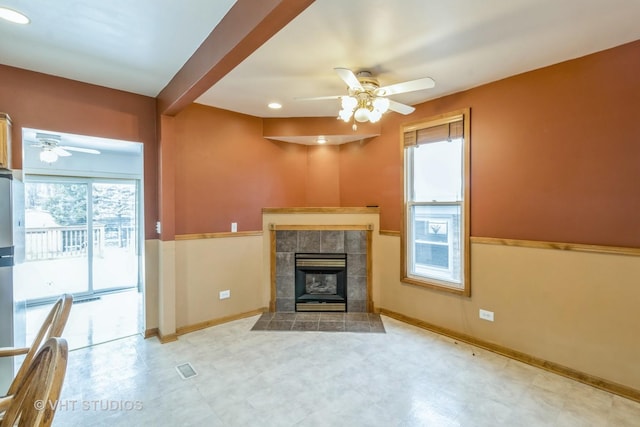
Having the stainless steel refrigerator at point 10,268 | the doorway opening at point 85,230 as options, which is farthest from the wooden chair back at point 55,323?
the doorway opening at point 85,230

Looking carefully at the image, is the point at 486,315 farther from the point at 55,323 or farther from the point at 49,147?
the point at 49,147

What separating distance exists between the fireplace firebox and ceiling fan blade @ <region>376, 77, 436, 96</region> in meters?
2.36

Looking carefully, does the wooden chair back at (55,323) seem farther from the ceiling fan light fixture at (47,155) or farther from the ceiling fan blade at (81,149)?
the ceiling fan blade at (81,149)

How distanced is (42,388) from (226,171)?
3.13 meters

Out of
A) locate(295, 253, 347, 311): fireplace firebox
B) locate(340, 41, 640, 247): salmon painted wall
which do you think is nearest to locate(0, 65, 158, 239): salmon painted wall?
locate(295, 253, 347, 311): fireplace firebox

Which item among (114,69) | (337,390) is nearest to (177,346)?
(337,390)

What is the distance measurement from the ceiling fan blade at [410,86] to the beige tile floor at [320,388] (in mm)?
2409

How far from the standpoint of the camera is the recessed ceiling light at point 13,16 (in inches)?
74.1

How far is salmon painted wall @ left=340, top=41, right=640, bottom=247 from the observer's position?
233 centimetres

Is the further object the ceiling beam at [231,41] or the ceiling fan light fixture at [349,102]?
the ceiling fan light fixture at [349,102]

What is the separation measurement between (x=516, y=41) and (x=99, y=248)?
Answer: 21.0ft

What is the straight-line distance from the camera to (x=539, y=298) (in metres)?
2.76

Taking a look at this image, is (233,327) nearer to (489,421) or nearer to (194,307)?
(194,307)

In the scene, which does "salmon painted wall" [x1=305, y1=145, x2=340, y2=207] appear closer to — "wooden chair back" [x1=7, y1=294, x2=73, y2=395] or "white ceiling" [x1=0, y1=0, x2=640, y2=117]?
"white ceiling" [x1=0, y1=0, x2=640, y2=117]
